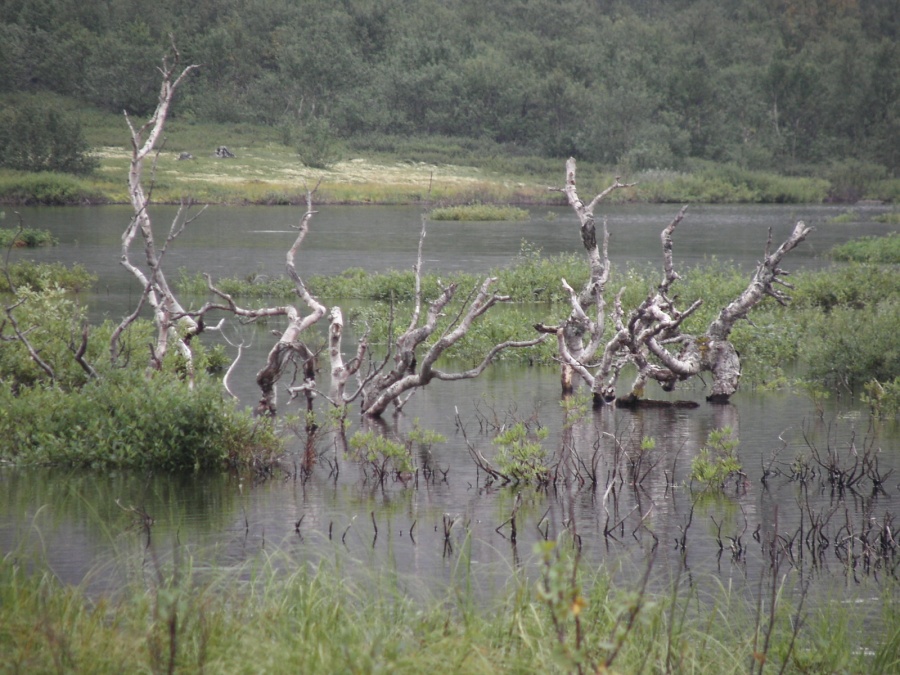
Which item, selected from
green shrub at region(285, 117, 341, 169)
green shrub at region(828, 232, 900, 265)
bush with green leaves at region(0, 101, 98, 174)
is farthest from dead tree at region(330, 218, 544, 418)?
green shrub at region(285, 117, 341, 169)

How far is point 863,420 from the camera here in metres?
15.5

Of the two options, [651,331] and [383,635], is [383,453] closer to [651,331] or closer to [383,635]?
[651,331]

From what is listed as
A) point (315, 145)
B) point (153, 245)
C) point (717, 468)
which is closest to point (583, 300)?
point (717, 468)

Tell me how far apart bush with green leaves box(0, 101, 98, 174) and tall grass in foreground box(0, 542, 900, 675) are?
261 feet

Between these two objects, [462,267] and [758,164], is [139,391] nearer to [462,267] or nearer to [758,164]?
[462,267]

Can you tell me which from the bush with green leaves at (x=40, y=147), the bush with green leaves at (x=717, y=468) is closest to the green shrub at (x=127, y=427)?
the bush with green leaves at (x=717, y=468)

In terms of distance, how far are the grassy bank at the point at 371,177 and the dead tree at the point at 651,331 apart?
57944 millimetres

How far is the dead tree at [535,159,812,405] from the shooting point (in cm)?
1455

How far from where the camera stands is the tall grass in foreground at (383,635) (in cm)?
580

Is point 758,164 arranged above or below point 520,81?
below

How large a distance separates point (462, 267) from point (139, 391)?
24.5 metres

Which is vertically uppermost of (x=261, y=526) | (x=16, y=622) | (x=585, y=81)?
(x=585, y=81)

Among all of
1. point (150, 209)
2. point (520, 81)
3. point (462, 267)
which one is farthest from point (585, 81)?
point (462, 267)

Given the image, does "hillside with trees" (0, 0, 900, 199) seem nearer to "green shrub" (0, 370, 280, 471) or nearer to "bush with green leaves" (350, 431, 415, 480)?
"bush with green leaves" (350, 431, 415, 480)
